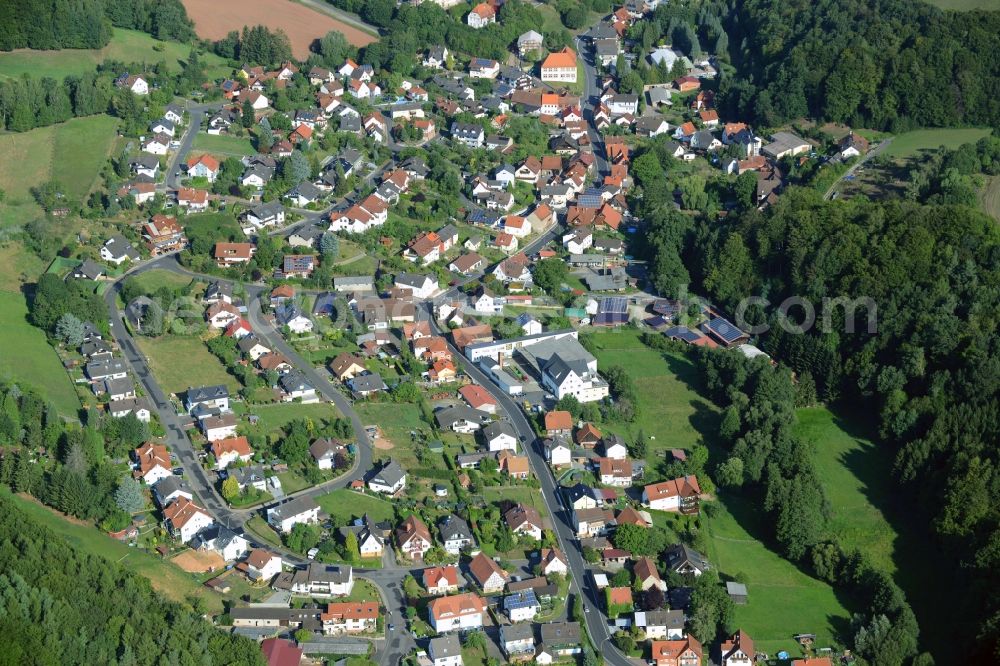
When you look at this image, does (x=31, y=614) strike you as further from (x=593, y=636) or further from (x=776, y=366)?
(x=776, y=366)

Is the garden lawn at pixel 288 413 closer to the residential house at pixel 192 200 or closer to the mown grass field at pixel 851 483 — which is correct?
the residential house at pixel 192 200

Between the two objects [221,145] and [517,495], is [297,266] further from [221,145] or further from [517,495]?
[517,495]

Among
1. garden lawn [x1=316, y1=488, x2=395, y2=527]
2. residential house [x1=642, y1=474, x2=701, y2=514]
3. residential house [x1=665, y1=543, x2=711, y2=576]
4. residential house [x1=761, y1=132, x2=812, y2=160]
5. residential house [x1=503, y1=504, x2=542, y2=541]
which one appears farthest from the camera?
residential house [x1=761, y1=132, x2=812, y2=160]

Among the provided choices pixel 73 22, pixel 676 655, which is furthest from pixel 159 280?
pixel 676 655

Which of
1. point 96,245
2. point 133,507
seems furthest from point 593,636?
point 96,245

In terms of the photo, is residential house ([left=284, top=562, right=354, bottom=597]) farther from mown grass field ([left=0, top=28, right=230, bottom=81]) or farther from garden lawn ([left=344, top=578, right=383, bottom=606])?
mown grass field ([left=0, top=28, right=230, bottom=81])

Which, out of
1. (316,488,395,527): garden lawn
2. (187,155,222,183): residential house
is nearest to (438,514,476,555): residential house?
(316,488,395,527): garden lawn
